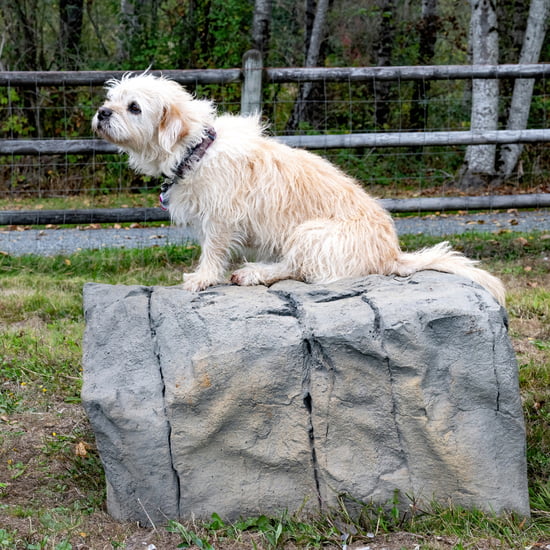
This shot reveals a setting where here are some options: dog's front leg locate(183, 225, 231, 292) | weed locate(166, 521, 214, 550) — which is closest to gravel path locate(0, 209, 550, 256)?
dog's front leg locate(183, 225, 231, 292)

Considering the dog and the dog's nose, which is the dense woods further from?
the dog's nose

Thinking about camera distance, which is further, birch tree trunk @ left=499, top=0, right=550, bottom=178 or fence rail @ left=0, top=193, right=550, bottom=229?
birch tree trunk @ left=499, top=0, right=550, bottom=178

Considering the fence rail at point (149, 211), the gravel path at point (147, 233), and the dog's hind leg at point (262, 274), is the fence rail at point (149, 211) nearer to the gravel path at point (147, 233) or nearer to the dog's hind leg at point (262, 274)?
the gravel path at point (147, 233)

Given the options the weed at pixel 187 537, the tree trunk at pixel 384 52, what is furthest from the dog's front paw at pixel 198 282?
the tree trunk at pixel 384 52

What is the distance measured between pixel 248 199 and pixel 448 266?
1.28 meters

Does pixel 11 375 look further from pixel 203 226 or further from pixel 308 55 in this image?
pixel 308 55

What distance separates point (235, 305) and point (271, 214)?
3.00 feet

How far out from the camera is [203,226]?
470 centimetres

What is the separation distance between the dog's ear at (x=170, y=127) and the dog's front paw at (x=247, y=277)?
860 mm

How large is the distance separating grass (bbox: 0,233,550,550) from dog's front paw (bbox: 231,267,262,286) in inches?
52.0

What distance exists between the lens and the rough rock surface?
3.60 m

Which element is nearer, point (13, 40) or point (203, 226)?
point (203, 226)

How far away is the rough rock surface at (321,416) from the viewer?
3.60 m

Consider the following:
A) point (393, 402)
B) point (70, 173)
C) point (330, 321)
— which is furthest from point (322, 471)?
point (70, 173)
